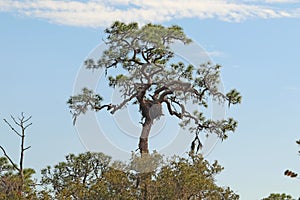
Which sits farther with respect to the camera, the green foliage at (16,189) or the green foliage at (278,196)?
the green foliage at (278,196)

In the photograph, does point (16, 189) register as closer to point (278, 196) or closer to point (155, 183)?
point (155, 183)

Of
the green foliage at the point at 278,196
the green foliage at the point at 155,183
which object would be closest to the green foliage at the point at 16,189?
the green foliage at the point at 155,183

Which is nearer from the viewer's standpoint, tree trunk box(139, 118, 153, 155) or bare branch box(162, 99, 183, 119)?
tree trunk box(139, 118, 153, 155)

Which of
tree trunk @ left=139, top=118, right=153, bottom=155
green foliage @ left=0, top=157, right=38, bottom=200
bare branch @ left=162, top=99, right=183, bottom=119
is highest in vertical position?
bare branch @ left=162, top=99, right=183, bottom=119

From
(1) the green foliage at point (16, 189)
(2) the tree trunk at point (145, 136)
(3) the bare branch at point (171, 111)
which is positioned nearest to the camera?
(1) the green foliage at point (16, 189)

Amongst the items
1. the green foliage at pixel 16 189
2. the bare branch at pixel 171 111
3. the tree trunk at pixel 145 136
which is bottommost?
the green foliage at pixel 16 189

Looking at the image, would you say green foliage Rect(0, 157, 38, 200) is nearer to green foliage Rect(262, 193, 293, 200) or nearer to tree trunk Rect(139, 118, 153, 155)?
tree trunk Rect(139, 118, 153, 155)

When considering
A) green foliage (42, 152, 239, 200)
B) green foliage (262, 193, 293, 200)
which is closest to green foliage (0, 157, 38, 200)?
green foliage (42, 152, 239, 200)

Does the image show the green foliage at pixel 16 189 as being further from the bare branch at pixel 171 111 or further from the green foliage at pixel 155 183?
the bare branch at pixel 171 111

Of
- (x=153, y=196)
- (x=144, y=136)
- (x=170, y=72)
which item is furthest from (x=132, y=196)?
(x=170, y=72)

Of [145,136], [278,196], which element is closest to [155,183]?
[145,136]

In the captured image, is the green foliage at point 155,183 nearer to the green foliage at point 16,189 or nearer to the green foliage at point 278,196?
the green foliage at point 16,189

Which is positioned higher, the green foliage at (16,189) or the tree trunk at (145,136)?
the tree trunk at (145,136)

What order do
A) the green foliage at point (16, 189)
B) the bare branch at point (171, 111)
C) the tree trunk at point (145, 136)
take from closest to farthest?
the green foliage at point (16, 189) < the tree trunk at point (145, 136) < the bare branch at point (171, 111)
